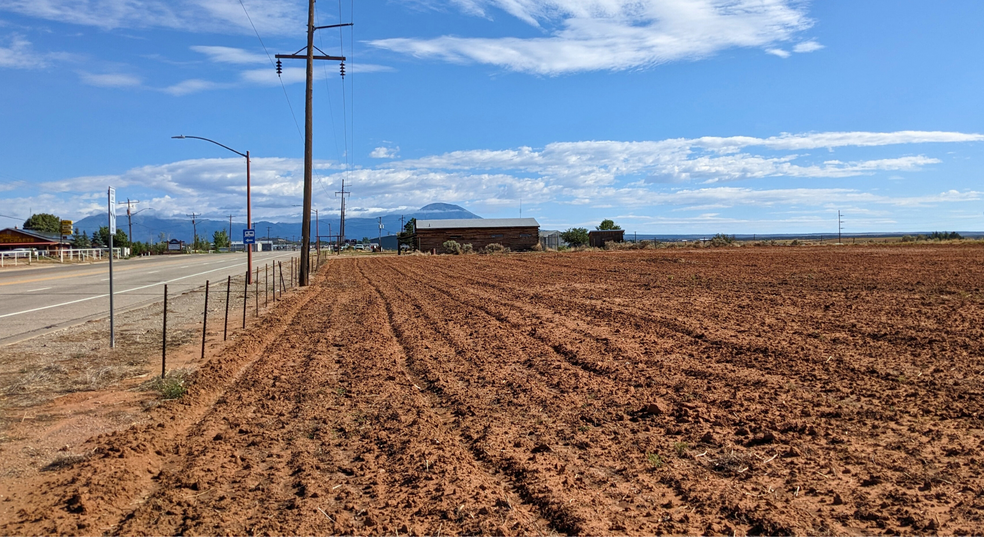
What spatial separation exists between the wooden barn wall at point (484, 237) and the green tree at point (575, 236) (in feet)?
39.7

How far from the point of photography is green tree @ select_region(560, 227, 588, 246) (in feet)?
306

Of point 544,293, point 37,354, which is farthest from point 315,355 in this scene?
point 544,293

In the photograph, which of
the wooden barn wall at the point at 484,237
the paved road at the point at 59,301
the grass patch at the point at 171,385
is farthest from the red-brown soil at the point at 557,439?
the wooden barn wall at the point at 484,237

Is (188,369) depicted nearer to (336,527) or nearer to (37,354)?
(37,354)

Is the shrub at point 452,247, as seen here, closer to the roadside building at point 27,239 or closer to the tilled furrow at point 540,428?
the roadside building at point 27,239

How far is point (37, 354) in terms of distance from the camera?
10.9 meters

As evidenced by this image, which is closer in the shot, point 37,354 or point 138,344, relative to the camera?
point 37,354

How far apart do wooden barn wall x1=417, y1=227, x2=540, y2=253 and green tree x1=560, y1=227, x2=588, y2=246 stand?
12105 millimetres

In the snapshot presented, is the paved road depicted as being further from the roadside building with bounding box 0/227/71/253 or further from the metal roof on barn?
the roadside building with bounding box 0/227/71/253

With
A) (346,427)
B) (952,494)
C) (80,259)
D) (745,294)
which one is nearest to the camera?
(952,494)

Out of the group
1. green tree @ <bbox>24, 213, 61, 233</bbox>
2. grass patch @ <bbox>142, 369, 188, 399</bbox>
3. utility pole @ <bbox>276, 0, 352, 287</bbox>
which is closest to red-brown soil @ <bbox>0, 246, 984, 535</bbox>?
grass patch @ <bbox>142, 369, 188, 399</bbox>

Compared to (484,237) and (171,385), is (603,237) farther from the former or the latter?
(171,385)

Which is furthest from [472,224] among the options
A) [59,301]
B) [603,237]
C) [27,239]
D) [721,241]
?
[59,301]

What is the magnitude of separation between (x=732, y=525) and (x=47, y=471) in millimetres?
5343
